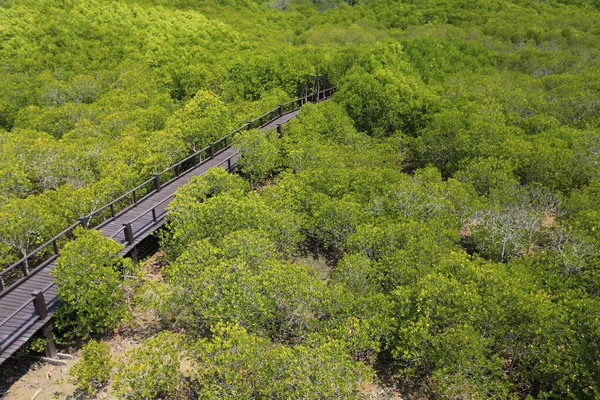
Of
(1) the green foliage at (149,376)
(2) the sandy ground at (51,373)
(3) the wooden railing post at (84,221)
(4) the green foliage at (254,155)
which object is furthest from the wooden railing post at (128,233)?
(4) the green foliage at (254,155)

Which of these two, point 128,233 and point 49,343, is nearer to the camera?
point 49,343

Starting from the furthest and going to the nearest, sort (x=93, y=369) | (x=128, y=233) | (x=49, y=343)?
(x=128, y=233), (x=49, y=343), (x=93, y=369)

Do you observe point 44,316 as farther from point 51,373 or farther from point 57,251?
point 57,251

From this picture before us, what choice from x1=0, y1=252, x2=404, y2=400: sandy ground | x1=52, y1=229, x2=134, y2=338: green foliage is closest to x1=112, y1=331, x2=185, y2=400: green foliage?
x1=0, y1=252, x2=404, y2=400: sandy ground

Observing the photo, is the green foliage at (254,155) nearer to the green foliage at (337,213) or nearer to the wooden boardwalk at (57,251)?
the green foliage at (337,213)

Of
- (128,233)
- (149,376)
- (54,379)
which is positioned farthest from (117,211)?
(149,376)

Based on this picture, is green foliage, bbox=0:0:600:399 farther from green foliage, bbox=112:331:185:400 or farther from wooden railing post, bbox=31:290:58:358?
wooden railing post, bbox=31:290:58:358
